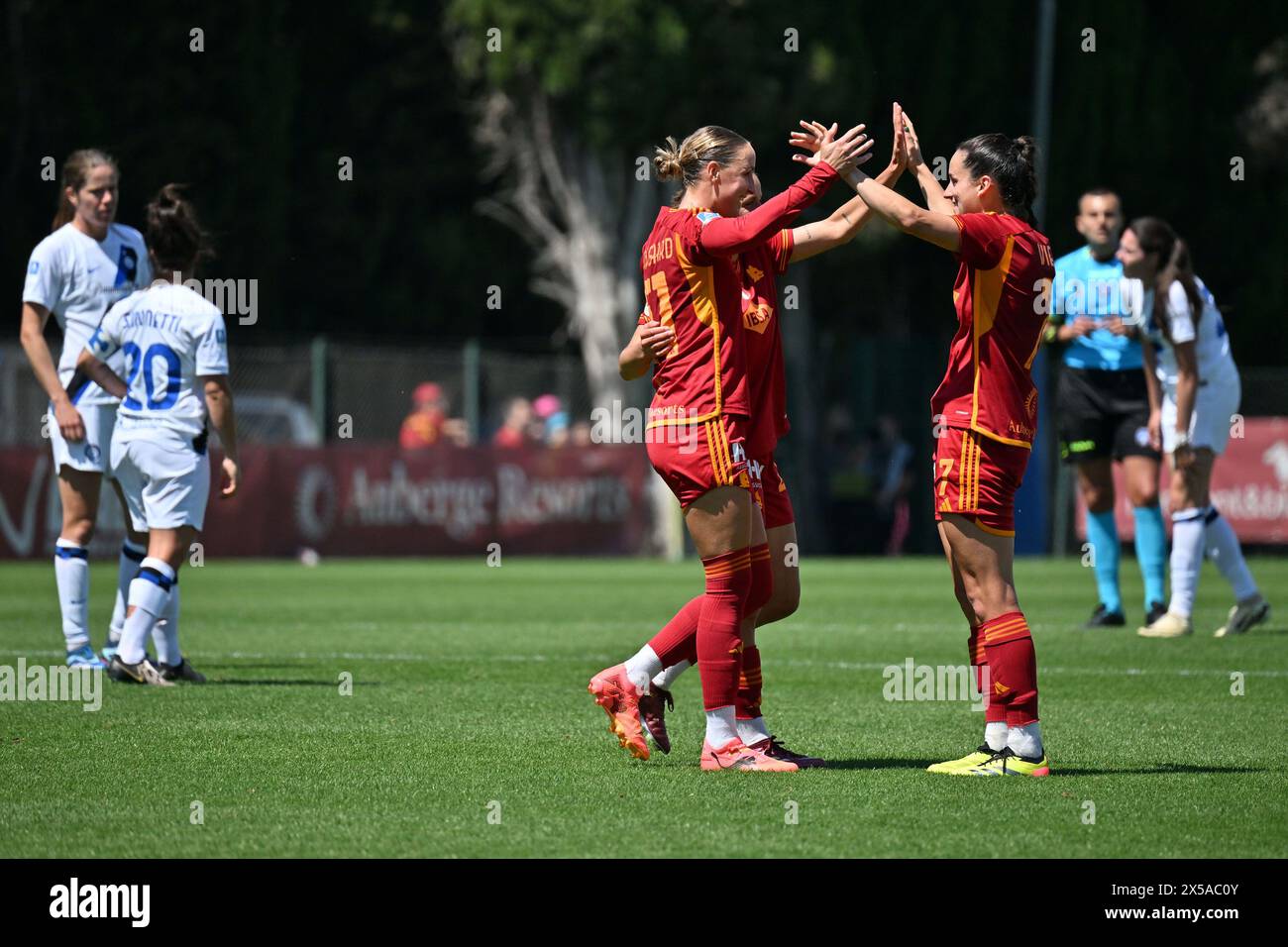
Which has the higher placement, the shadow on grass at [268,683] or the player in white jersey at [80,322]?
the player in white jersey at [80,322]

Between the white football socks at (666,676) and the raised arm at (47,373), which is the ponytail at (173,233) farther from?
the white football socks at (666,676)

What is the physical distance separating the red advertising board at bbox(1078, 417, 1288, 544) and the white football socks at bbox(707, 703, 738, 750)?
18.3 metres

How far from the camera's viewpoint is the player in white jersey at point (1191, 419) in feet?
39.1

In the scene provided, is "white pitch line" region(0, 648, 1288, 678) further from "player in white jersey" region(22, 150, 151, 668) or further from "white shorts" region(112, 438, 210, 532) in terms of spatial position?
"white shorts" region(112, 438, 210, 532)

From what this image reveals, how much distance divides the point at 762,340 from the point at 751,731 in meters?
1.34

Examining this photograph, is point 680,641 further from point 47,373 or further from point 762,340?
point 47,373

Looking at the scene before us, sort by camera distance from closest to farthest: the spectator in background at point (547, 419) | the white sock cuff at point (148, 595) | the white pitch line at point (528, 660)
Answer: the white sock cuff at point (148, 595) < the white pitch line at point (528, 660) < the spectator in background at point (547, 419)

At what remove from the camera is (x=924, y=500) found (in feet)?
95.3

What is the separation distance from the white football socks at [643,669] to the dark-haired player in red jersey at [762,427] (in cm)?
3

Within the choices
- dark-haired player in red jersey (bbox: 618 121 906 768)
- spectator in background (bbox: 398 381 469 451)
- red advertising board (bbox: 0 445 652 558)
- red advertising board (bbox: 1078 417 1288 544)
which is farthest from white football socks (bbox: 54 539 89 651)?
A: red advertising board (bbox: 1078 417 1288 544)

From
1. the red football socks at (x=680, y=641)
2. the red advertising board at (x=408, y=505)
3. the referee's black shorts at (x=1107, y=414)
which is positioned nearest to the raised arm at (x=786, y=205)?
the red football socks at (x=680, y=641)
